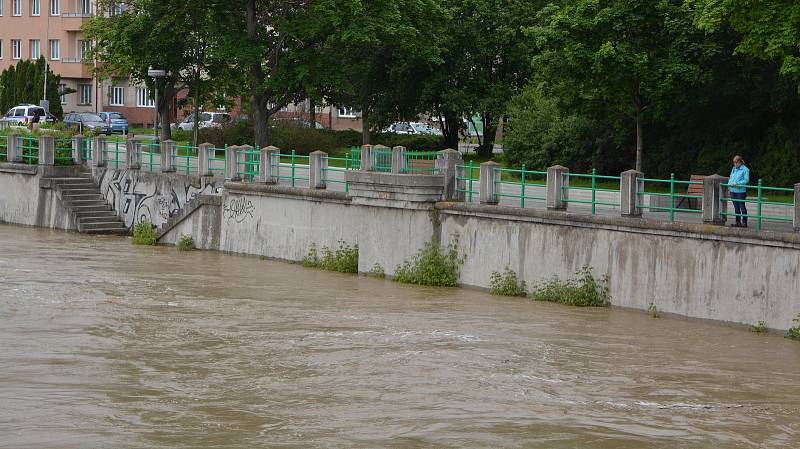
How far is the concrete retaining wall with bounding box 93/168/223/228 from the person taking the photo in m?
37.3

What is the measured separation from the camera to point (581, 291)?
1021 inches

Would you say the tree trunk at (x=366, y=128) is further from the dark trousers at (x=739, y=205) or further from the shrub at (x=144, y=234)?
the dark trousers at (x=739, y=205)

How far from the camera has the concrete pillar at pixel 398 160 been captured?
1185 inches

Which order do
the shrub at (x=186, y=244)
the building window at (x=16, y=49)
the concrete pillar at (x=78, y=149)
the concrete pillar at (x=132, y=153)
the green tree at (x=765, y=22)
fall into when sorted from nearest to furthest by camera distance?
1. the green tree at (x=765, y=22)
2. the shrub at (x=186, y=244)
3. the concrete pillar at (x=132, y=153)
4. the concrete pillar at (x=78, y=149)
5. the building window at (x=16, y=49)

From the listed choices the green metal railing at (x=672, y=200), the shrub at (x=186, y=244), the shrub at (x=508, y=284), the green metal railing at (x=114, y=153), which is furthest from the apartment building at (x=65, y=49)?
the green metal railing at (x=672, y=200)

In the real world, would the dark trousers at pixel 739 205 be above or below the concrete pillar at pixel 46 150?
below

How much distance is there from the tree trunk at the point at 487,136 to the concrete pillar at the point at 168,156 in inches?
740

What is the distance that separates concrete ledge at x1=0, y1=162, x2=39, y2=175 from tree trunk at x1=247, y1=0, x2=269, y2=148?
28.5 ft

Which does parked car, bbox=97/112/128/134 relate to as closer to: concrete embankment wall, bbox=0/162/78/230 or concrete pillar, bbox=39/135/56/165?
concrete embankment wall, bbox=0/162/78/230

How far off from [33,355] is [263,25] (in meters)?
29.8

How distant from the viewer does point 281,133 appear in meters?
52.4

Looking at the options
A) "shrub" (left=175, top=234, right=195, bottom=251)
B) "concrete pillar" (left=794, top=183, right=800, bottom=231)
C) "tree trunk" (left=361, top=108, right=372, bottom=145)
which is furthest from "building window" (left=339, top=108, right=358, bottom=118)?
"concrete pillar" (left=794, top=183, right=800, bottom=231)

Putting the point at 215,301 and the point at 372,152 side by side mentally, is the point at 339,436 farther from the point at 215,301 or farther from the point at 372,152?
the point at 372,152

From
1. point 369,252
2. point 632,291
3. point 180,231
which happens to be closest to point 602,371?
point 632,291
